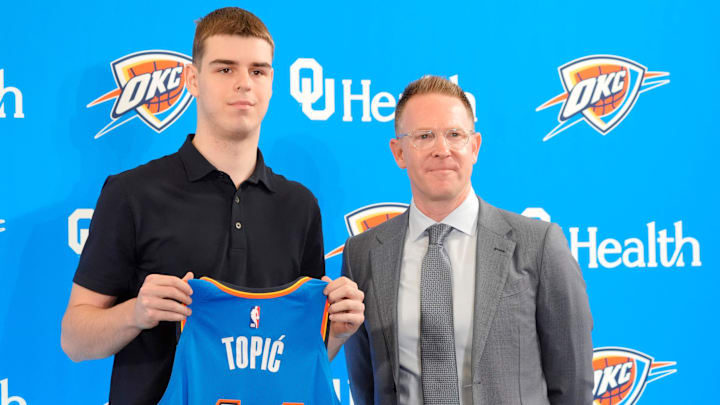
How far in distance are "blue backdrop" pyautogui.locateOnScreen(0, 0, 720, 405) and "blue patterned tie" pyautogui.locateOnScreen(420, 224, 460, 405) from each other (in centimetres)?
78

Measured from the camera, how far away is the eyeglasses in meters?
1.67

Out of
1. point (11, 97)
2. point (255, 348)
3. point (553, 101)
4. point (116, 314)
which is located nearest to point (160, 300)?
point (116, 314)

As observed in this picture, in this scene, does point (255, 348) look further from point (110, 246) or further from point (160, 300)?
point (110, 246)

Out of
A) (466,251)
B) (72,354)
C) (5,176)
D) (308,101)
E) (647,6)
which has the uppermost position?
(647,6)

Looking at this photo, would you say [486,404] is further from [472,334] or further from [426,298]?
[426,298]

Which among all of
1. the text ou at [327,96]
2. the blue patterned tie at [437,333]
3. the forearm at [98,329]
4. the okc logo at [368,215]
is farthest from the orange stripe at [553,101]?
the forearm at [98,329]

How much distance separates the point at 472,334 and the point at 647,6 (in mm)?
1843

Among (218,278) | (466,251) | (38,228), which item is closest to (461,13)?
(466,251)

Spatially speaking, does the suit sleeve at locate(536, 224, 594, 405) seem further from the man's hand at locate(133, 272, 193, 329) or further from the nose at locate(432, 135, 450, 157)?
the man's hand at locate(133, 272, 193, 329)

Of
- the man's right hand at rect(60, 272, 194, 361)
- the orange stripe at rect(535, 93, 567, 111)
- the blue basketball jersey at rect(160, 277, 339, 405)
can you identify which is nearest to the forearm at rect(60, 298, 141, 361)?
the man's right hand at rect(60, 272, 194, 361)

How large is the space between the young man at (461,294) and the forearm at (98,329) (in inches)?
24.9

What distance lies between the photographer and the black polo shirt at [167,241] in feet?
5.02

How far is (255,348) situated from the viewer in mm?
1507

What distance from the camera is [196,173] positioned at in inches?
63.1
